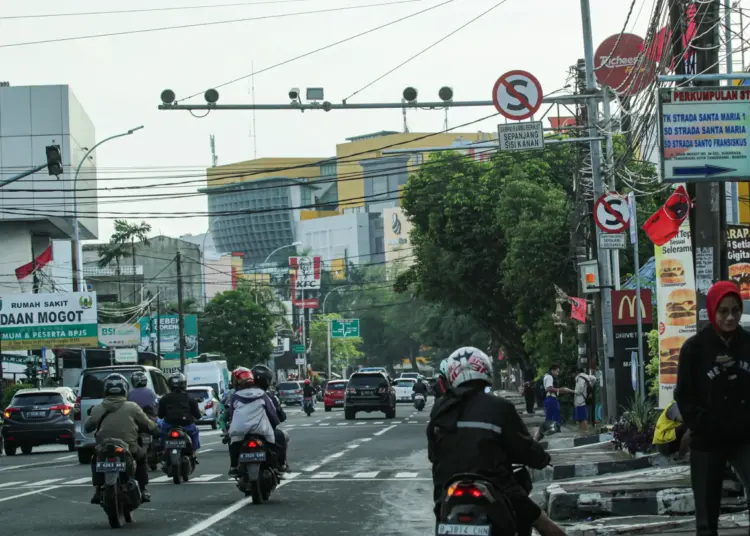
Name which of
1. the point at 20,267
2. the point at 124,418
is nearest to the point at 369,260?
the point at 20,267

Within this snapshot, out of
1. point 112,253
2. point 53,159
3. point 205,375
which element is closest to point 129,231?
point 112,253

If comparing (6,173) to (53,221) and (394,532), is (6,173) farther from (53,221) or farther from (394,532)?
(394,532)

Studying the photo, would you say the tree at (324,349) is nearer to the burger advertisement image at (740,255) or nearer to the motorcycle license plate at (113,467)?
the burger advertisement image at (740,255)

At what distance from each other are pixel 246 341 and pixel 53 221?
21.6 meters

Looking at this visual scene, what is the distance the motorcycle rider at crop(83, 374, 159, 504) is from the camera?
14.9 metres

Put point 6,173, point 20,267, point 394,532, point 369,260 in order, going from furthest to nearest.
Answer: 1. point 369,260
2. point 6,173
3. point 20,267
4. point 394,532

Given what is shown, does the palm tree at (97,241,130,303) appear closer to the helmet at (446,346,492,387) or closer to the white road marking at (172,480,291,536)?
the white road marking at (172,480,291,536)

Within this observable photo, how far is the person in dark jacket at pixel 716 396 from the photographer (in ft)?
28.7

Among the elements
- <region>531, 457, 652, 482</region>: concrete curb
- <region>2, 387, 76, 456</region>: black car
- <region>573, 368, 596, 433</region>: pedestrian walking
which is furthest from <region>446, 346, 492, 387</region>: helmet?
<region>2, 387, 76, 456</region>: black car

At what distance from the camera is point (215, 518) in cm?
1470

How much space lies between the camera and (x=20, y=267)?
6912 cm

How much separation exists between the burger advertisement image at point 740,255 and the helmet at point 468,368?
14.8 meters

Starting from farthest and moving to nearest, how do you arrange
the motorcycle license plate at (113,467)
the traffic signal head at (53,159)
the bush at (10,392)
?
the bush at (10,392), the traffic signal head at (53,159), the motorcycle license plate at (113,467)

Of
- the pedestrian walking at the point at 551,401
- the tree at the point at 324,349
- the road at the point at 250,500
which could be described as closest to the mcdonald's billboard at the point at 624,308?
the pedestrian walking at the point at 551,401
